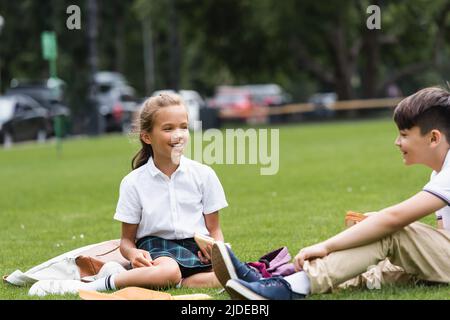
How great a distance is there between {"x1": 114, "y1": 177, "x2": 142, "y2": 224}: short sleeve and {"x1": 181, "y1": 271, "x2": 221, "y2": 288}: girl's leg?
1.62 ft

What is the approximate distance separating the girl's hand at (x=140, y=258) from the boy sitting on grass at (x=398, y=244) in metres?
0.65

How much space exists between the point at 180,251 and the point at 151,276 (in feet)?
1.16

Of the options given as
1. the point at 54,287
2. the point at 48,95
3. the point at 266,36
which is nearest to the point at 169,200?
the point at 54,287

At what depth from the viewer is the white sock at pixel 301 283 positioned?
5301 mm

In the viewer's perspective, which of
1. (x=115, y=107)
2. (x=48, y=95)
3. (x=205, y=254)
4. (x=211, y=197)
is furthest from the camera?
(x=115, y=107)

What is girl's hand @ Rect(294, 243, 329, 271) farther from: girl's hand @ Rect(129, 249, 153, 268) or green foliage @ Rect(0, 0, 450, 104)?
green foliage @ Rect(0, 0, 450, 104)

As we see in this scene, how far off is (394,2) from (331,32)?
298 cm

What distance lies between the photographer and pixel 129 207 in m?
6.25

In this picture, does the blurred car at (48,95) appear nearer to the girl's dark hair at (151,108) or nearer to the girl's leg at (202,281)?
the girl's dark hair at (151,108)

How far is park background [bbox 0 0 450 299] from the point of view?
959 cm

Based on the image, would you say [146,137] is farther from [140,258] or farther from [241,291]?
[241,291]

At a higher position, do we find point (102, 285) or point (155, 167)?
point (155, 167)
